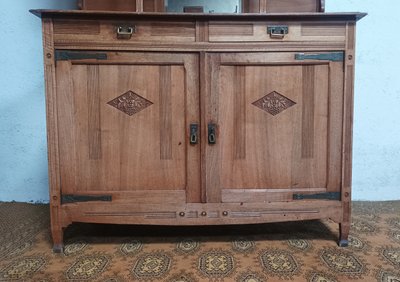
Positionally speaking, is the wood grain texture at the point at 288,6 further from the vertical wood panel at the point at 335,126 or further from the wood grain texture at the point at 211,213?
the wood grain texture at the point at 211,213

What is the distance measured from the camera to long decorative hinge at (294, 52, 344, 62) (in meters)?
1.42

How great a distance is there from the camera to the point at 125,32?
1382mm

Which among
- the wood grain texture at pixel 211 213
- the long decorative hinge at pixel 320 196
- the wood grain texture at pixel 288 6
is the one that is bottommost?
the wood grain texture at pixel 211 213

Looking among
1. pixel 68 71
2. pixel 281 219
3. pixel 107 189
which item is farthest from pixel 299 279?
pixel 68 71

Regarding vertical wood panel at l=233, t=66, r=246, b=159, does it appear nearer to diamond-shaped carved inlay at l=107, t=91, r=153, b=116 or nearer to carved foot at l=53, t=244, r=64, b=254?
diamond-shaped carved inlay at l=107, t=91, r=153, b=116

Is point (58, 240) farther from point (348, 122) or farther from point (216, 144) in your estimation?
point (348, 122)

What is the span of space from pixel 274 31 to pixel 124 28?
66 cm

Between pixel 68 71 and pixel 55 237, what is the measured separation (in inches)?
29.6

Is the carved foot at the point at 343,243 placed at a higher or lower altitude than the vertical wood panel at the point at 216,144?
lower

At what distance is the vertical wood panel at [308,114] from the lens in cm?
144

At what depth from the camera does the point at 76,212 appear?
1440mm

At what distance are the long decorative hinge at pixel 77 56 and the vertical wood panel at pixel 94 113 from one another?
4 cm

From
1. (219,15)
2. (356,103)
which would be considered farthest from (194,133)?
(356,103)

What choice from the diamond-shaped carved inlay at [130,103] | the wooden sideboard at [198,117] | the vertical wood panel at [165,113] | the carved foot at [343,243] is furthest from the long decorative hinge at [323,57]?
the carved foot at [343,243]
